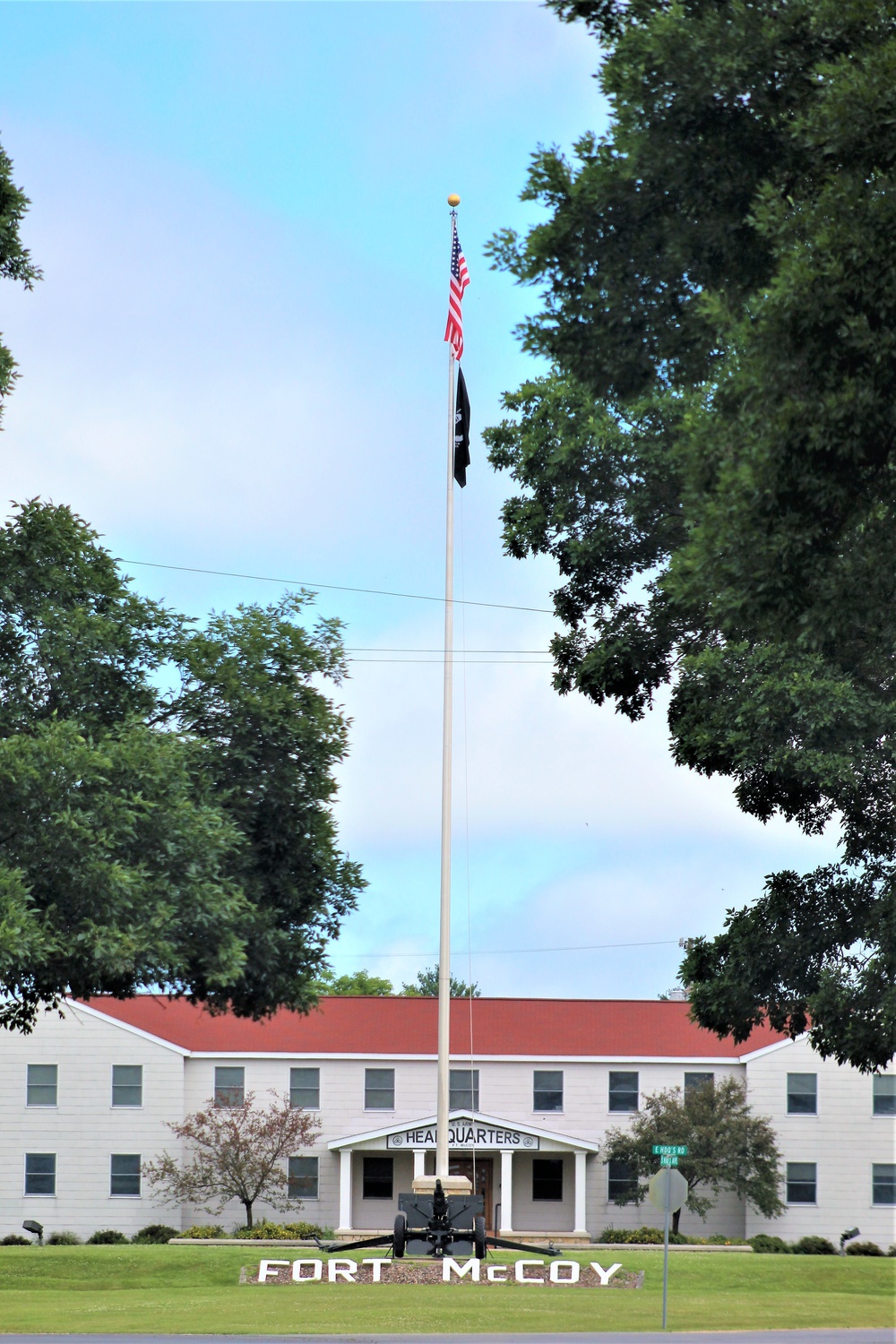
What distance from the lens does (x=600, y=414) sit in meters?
24.8

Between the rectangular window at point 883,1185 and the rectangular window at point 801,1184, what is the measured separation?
200 centimetres

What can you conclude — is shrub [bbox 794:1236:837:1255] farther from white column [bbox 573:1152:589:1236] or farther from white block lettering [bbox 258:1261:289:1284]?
white block lettering [bbox 258:1261:289:1284]

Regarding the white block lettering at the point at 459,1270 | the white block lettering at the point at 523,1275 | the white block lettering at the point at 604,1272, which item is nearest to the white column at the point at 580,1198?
the white block lettering at the point at 604,1272

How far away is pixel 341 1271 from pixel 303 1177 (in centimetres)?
2222

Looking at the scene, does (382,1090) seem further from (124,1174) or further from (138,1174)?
(124,1174)

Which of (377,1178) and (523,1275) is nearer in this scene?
(523,1275)

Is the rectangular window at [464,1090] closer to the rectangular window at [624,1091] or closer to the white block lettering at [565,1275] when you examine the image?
the rectangular window at [624,1091]

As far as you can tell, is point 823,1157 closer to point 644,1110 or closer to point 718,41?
point 644,1110

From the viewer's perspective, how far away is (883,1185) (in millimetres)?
52031

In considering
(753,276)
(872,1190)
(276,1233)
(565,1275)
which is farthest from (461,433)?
(872,1190)

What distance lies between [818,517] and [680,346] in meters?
2.05

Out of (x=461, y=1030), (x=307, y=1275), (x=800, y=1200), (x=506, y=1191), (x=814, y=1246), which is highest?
(x=461, y=1030)

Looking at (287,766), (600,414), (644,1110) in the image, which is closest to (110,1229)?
(644,1110)

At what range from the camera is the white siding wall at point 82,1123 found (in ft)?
169
